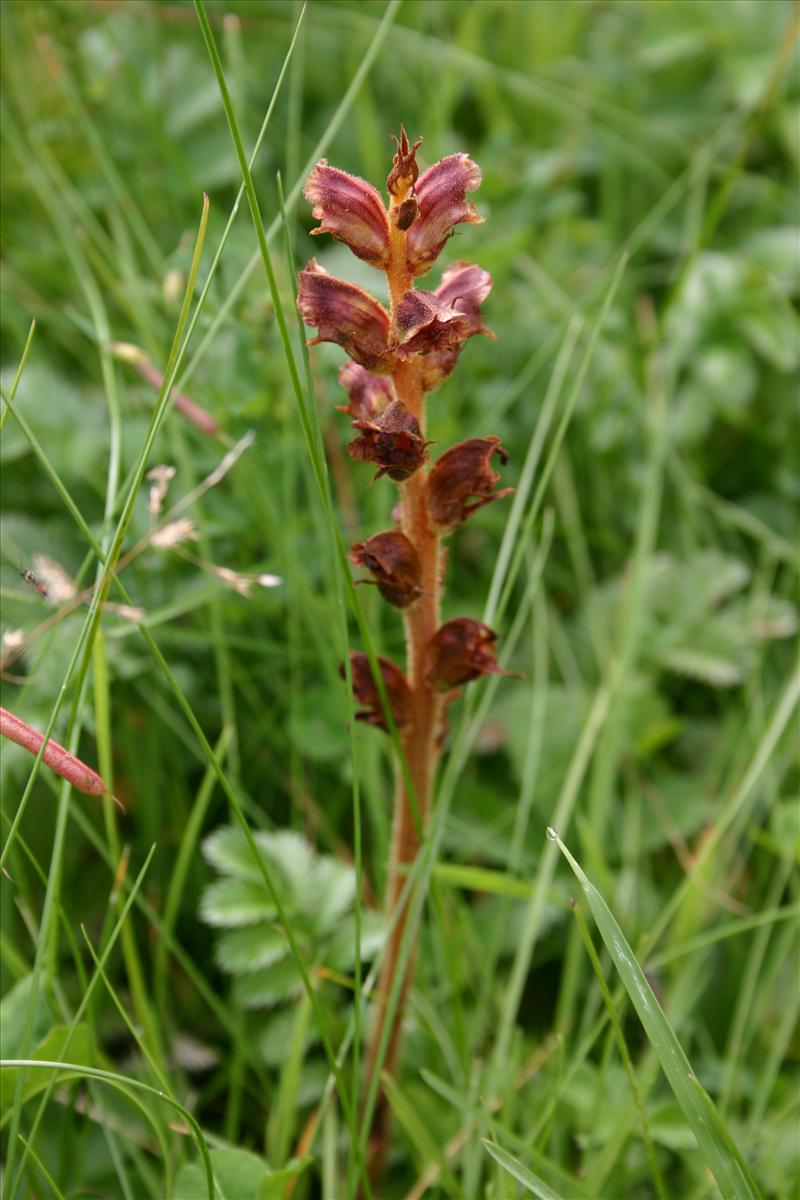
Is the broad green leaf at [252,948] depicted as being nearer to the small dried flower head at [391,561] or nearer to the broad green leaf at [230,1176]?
the broad green leaf at [230,1176]

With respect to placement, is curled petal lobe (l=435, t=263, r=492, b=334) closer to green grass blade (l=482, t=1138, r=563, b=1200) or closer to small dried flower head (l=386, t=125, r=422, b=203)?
small dried flower head (l=386, t=125, r=422, b=203)

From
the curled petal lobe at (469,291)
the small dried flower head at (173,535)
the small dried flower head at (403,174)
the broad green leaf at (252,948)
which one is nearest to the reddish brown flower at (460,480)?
the curled petal lobe at (469,291)

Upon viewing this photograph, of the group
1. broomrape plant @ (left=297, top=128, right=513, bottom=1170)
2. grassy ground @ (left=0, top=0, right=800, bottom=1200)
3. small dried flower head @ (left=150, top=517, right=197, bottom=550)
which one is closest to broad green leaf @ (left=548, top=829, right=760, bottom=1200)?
grassy ground @ (left=0, top=0, right=800, bottom=1200)

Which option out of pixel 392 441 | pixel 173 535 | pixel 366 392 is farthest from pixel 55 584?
pixel 392 441

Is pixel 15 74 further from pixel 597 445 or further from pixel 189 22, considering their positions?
pixel 597 445

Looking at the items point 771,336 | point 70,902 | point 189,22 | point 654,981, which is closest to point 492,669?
point 654,981

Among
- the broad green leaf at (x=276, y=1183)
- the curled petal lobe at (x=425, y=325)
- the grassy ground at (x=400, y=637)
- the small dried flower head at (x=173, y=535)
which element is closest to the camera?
the curled petal lobe at (x=425, y=325)
